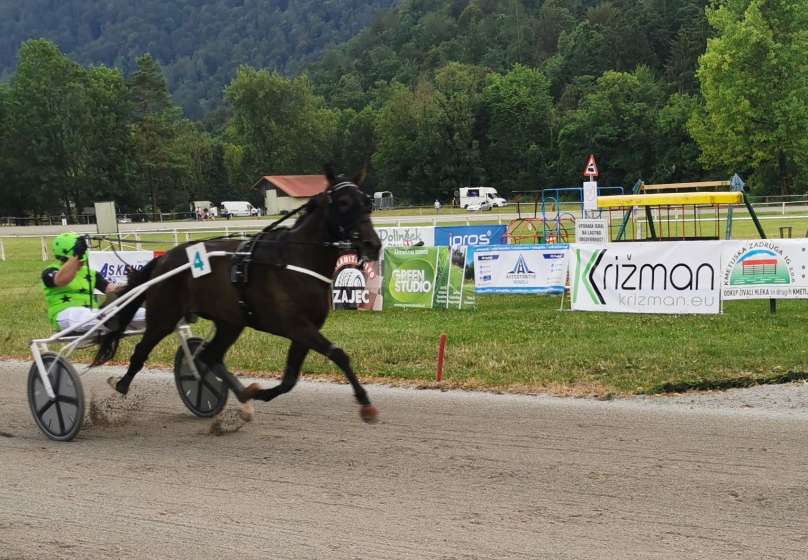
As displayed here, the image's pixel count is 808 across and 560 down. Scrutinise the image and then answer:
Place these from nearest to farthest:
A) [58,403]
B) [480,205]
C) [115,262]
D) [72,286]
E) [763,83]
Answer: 1. [58,403]
2. [72,286]
3. [115,262]
4. [763,83]
5. [480,205]

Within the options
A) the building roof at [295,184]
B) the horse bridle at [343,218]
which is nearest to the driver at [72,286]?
the horse bridle at [343,218]

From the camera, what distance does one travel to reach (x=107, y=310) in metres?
7.52

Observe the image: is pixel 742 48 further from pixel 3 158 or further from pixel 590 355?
pixel 3 158

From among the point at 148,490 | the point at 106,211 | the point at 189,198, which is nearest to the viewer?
the point at 148,490

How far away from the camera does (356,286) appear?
15.5 m

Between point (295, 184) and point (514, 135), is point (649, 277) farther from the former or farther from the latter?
point (295, 184)

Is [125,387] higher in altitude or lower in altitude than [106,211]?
lower

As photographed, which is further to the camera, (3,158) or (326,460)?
(3,158)

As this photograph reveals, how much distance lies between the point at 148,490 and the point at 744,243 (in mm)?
9499

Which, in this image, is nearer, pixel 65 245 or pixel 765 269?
pixel 65 245

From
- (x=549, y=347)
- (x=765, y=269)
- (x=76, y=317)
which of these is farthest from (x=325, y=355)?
(x=765, y=269)

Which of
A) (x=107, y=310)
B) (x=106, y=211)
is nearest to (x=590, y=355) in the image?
(x=107, y=310)

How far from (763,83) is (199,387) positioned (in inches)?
2178

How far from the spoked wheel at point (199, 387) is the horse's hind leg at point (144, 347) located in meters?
0.28
